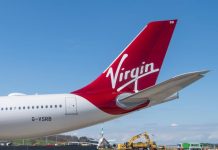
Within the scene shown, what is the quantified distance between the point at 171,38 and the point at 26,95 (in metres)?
9.30

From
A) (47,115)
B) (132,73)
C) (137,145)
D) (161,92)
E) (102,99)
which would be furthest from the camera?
(137,145)

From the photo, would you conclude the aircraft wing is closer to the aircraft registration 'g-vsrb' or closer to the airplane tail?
the aircraft registration 'g-vsrb'

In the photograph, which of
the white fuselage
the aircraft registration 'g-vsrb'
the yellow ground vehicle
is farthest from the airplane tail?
the yellow ground vehicle

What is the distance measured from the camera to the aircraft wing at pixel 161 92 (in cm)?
1559

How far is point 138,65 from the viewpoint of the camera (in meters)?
20.9

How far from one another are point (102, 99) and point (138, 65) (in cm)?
296

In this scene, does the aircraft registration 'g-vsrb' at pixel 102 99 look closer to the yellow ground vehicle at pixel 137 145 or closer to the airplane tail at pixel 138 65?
the airplane tail at pixel 138 65

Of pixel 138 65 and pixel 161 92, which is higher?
pixel 138 65

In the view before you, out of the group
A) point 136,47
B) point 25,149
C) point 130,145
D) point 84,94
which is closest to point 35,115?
point 84,94

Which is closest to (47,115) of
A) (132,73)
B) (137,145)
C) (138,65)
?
(132,73)

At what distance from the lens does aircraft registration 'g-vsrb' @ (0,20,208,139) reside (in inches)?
782

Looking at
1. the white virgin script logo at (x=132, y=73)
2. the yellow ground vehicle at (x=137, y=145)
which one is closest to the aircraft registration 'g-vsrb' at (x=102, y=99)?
the white virgin script logo at (x=132, y=73)

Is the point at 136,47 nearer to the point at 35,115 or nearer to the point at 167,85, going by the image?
the point at 167,85

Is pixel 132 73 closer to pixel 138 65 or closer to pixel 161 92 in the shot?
pixel 138 65
